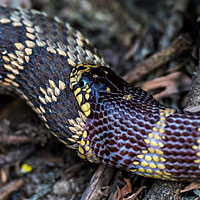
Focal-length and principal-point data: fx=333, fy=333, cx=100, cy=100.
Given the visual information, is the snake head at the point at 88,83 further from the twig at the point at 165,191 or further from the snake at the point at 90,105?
the twig at the point at 165,191

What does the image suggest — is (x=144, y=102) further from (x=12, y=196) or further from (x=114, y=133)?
(x=12, y=196)

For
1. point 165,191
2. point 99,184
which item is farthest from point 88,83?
point 165,191

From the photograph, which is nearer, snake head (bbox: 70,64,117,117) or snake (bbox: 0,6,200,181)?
snake (bbox: 0,6,200,181)

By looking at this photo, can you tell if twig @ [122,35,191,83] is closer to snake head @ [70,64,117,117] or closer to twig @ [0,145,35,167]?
snake head @ [70,64,117,117]

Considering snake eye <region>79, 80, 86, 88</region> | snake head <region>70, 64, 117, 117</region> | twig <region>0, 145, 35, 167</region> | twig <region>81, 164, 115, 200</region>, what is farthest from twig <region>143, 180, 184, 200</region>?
twig <region>0, 145, 35, 167</region>

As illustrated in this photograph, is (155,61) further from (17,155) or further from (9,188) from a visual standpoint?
(9,188)

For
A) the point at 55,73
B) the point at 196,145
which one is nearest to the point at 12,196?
the point at 55,73
